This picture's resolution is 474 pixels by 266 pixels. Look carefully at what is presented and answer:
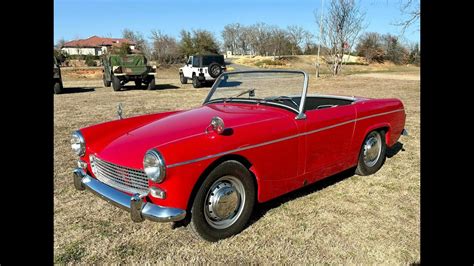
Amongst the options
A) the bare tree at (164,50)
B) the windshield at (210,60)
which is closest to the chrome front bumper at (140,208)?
the windshield at (210,60)

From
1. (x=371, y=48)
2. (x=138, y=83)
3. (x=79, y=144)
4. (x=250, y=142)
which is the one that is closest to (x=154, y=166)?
(x=250, y=142)

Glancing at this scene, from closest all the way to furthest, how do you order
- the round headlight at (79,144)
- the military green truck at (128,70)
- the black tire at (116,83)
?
the round headlight at (79,144) < the black tire at (116,83) < the military green truck at (128,70)

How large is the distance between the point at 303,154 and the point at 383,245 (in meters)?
0.99

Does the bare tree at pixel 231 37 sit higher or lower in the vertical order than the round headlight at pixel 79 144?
higher

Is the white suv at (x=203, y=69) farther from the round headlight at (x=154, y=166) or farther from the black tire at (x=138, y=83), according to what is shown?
the round headlight at (x=154, y=166)

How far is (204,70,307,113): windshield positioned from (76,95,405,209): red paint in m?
0.14

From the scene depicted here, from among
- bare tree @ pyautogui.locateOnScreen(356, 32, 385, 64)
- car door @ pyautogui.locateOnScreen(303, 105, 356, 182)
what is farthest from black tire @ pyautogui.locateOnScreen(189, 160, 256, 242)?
bare tree @ pyautogui.locateOnScreen(356, 32, 385, 64)

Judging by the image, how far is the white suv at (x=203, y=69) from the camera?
1761cm

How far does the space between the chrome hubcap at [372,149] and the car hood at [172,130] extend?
1417 millimetres
